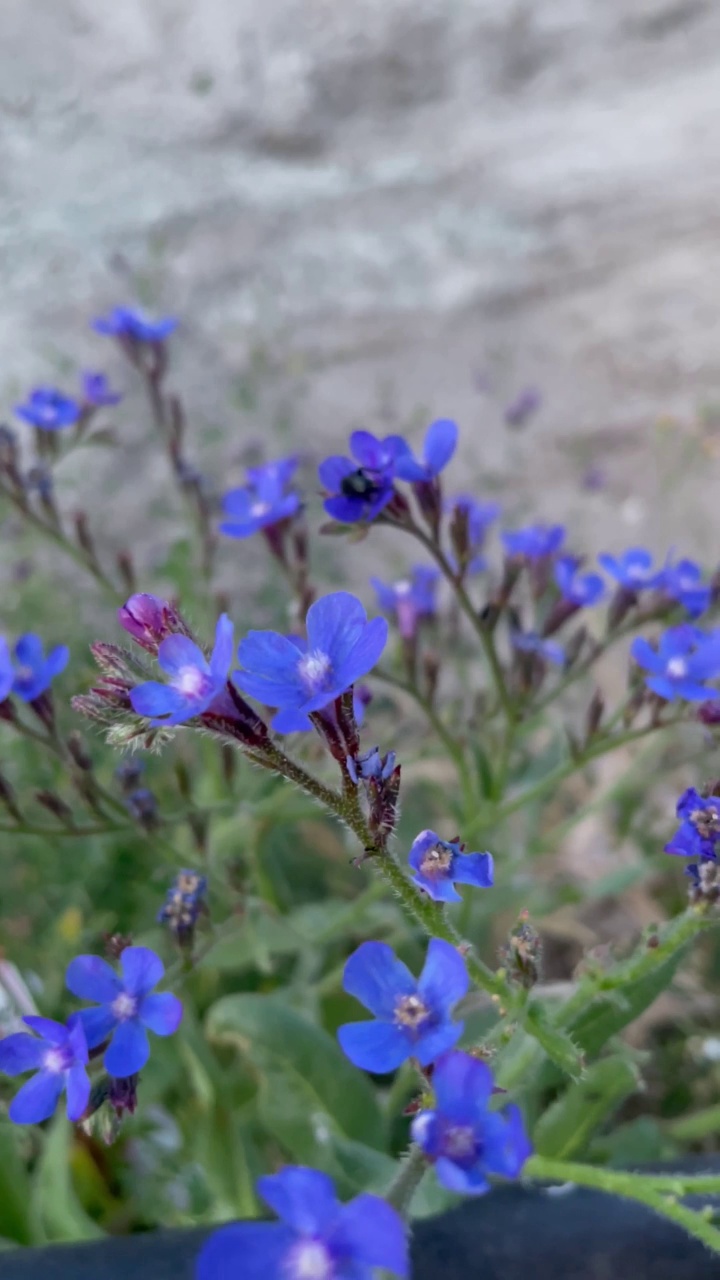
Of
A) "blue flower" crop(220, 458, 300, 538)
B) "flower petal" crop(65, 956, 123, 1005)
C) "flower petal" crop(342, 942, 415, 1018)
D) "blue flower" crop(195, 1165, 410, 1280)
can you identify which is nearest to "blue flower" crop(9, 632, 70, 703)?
"blue flower" crop(220, 458, 300, 538)

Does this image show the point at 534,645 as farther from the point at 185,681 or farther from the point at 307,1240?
the point at 307,1240

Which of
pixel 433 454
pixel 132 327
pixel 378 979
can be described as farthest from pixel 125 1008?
pixel 132 327

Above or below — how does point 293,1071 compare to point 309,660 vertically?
below

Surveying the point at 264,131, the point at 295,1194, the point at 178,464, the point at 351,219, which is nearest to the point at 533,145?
the point at 351,219

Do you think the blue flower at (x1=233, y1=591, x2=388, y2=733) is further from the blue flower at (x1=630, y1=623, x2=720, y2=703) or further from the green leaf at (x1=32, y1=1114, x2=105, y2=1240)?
the green leaf at (x1=32, y1=1114, x2=105, y2=1240)

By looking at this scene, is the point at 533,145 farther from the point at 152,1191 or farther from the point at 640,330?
the point at 152,1191

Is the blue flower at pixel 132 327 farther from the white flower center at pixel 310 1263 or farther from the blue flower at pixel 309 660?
the white flower center at pixel 310 1263
